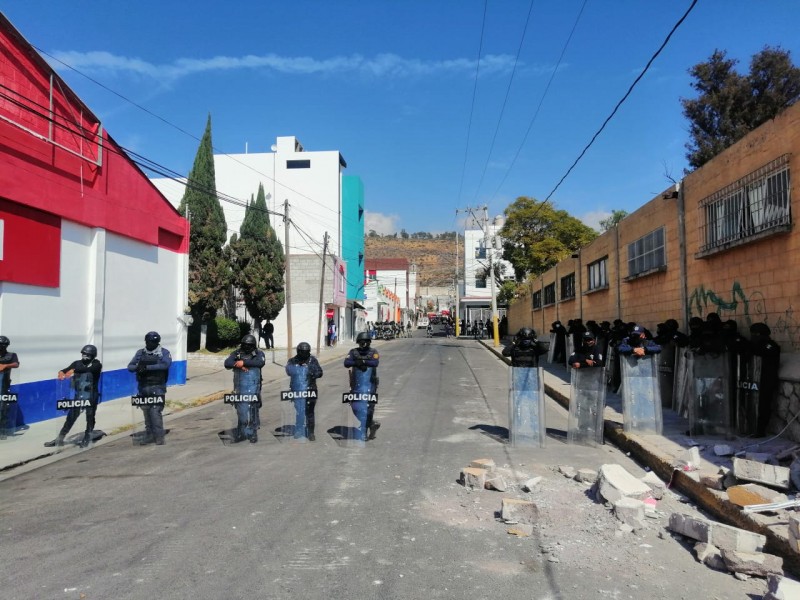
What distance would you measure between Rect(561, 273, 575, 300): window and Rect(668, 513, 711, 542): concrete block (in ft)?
62.4

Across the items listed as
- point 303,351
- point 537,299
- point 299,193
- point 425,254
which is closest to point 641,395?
point 303,351

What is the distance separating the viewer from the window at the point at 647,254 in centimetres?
1320

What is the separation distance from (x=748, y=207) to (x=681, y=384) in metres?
3.03

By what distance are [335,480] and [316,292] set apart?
37.3m

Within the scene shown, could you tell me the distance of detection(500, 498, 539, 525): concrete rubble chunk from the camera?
17.5 ft

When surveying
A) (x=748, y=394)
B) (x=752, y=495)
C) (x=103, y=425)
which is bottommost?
(x=103, y=425)

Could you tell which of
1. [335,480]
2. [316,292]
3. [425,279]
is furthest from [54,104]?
[425,279]

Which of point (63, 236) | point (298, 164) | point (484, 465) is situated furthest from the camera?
point (298, 164)

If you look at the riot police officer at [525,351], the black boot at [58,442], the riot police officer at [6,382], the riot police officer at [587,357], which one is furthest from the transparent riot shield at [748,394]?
the riot police officer at [6,382]

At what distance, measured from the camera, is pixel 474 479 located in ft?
21.2

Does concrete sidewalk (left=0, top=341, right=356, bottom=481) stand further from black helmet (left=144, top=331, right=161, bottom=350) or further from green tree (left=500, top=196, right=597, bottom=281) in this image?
green tree (left=500, top=196, right=597, bottom=281)

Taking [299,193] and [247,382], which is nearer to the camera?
[247,382]

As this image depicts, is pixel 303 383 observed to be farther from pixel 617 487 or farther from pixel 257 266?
pixel 257 266

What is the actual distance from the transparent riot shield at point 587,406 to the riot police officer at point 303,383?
3.72 m
